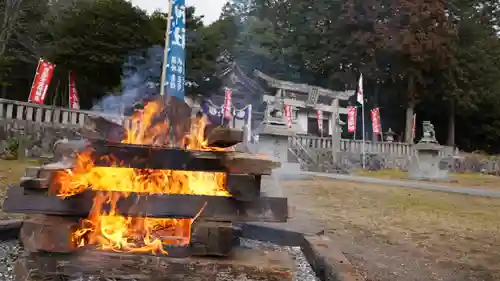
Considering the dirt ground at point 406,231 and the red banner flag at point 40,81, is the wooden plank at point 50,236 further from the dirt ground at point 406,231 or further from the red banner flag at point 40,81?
the red banner flag at point 40,81

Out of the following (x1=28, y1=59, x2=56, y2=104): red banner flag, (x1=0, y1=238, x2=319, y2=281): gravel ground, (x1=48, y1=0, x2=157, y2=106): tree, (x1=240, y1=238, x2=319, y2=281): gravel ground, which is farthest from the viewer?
(x1=48, y1=0, x2=157, y2=106): tree

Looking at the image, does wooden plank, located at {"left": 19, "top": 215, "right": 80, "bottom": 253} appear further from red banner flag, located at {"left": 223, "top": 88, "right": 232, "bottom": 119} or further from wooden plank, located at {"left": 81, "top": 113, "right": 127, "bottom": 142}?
red banner flag, located at {"left": 223, "top": 88, "right": 232, "bottom": 119}

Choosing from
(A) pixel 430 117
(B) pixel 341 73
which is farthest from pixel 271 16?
(A) pixel 430 117

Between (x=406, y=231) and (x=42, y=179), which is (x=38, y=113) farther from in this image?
(x=406, y=231)

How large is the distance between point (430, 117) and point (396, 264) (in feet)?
118

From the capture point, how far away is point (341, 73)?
101ft

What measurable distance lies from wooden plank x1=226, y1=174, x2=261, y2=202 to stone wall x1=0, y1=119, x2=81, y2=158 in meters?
12.9

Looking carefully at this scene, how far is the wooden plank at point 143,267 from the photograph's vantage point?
2812mm

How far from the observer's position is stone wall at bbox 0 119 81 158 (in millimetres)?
14828

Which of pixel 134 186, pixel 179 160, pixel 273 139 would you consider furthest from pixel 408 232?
pixel 273 139

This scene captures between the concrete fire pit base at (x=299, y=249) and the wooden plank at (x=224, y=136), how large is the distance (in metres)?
1.03

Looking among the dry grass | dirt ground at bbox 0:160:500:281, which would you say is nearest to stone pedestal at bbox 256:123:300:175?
the dry grass

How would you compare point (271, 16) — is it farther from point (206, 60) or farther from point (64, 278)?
point (64, 278)

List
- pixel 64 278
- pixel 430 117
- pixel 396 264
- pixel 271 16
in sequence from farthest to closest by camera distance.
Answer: pixel 430 117, pixel 271 16, pixel 396 264, pixel 64 278
